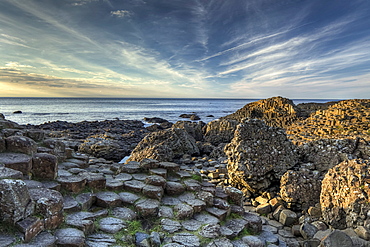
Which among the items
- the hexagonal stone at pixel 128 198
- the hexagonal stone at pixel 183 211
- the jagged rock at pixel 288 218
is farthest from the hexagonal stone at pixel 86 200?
the jagged rock at pixel 288 218

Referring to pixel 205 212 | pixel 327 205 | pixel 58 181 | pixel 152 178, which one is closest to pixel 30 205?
pixel 58 181

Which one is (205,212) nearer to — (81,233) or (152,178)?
(152,178)

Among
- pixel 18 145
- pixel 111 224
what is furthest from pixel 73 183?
pixel 18 145

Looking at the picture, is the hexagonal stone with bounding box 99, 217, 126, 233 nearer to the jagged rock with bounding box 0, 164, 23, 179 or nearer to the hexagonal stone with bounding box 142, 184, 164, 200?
the hexagonal stone with bounding box 142, 184, 164, 200

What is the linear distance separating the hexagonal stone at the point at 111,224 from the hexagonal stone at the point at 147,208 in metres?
0.46

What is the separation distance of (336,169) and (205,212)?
11.1ft

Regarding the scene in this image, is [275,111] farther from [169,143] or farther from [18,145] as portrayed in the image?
[18,145]

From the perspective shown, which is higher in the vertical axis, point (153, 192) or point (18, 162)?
point (18, 162)

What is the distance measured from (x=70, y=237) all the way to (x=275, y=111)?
2168cm

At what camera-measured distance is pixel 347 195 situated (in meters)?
4.76

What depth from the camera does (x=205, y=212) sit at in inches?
182

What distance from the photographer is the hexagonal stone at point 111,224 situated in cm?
361

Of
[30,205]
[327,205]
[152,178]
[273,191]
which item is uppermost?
[30,205]

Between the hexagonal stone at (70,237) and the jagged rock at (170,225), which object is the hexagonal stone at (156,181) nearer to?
the jagged rock at (170,225)
